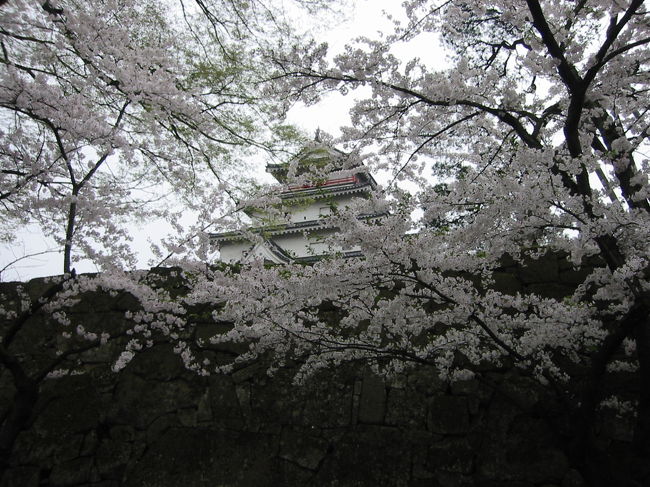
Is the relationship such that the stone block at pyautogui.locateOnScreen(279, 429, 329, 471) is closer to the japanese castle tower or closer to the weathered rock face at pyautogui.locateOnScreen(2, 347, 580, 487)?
the weathered rock face at pyautogui.locateOnScreen(2, 347, 580, 487)

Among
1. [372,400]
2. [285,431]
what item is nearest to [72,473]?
[285,431]

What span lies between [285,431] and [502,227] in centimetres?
240

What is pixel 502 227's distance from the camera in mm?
2502

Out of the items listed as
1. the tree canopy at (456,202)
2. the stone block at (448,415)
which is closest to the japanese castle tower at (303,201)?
the tree canopy at (456,202)

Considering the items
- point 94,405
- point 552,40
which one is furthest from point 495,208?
point 94,405

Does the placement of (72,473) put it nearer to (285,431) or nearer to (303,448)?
(285,431)

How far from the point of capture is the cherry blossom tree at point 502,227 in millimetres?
2242

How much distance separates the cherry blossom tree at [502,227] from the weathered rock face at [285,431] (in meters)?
0.36

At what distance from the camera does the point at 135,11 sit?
4559 mm

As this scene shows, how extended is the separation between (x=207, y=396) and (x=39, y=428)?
1.63 metres

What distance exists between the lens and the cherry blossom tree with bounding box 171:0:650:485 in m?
2.24

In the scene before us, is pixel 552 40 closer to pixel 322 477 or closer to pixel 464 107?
pixel 464 107

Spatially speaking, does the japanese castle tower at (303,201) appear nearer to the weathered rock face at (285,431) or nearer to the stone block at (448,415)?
the weathered rock face at (285,431)

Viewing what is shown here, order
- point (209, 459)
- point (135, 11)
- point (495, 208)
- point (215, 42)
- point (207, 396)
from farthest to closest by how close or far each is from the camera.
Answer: point (215, 42) < point (135, 11) < point (207, 396) < point (209, 459) < point (495, 208)
